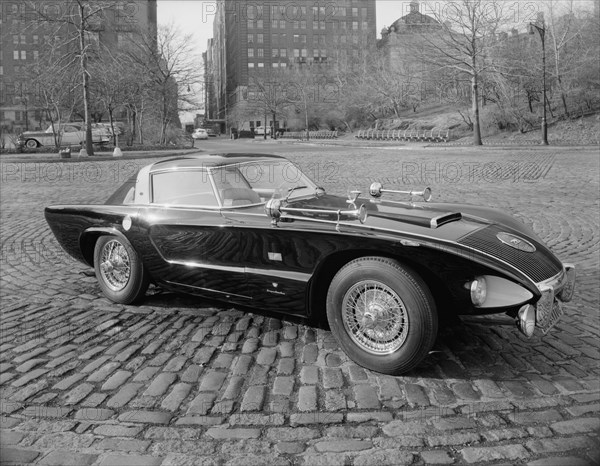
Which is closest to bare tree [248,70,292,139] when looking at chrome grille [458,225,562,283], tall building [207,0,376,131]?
tall building [207,0,376,131]

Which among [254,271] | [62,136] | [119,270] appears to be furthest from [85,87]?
[254,271]

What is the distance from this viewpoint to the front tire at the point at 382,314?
331 centimetres

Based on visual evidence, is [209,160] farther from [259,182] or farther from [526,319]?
[526,319]

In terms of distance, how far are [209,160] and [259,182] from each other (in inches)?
18.6

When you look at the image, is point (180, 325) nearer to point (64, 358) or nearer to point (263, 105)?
point (64, 358)

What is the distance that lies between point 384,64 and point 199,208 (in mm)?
69667

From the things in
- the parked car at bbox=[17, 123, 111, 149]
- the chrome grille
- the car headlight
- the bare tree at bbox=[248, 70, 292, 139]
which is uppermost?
the bare tree at bbox=[248, 70, 292, 139]

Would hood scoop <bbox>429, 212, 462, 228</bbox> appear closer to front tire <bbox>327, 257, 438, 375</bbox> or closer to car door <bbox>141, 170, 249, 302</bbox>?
front tire <bbox>327, 257, 438, 375</bbox>

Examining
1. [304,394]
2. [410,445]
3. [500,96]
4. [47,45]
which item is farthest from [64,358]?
[500,96]

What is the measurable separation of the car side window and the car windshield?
3.8 inches

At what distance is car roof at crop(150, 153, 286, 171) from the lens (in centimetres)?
483

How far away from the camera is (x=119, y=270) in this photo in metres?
5.09

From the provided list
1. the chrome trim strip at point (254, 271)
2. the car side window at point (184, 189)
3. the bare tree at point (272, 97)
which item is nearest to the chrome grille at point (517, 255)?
the chrome trim strip at point (254, 271)

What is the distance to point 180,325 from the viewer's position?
4.54 m
